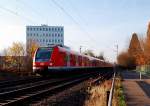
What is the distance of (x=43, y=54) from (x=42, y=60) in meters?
0.78

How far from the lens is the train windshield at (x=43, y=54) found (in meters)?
37.0

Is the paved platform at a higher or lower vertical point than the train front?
lower

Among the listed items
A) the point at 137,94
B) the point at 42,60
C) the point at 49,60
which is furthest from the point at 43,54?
the point at 137,94

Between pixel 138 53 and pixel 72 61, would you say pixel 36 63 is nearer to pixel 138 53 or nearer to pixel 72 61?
pixel 72 61

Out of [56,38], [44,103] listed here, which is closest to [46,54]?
[44,103]

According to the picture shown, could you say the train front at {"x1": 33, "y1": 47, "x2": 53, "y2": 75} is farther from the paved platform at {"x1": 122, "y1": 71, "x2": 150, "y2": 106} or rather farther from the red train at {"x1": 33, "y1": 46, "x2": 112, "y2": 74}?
the paved platform at {"x1": 122, "y1": 71, "x2": 150, "y2": 106}

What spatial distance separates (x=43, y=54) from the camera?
37.5m

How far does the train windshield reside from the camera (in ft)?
121

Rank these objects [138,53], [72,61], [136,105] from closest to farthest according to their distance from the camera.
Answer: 1. [136,105]
2. [72,61]
3. [138,53]

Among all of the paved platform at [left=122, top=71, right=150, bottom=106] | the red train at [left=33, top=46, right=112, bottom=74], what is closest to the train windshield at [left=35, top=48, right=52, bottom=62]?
the red train at [left=33, top=46, right=112, bottom=74]

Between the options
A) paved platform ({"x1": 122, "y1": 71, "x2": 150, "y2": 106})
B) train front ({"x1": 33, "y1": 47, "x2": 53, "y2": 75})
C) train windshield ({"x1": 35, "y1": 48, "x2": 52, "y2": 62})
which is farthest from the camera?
train windshield ({"x1": 35, "y1": 48, "x2": 52, "y2": 62})

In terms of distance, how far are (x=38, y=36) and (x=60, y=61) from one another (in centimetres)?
12279

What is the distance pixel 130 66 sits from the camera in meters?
104

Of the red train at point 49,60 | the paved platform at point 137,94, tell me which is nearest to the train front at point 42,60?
the red train at point 49,60
